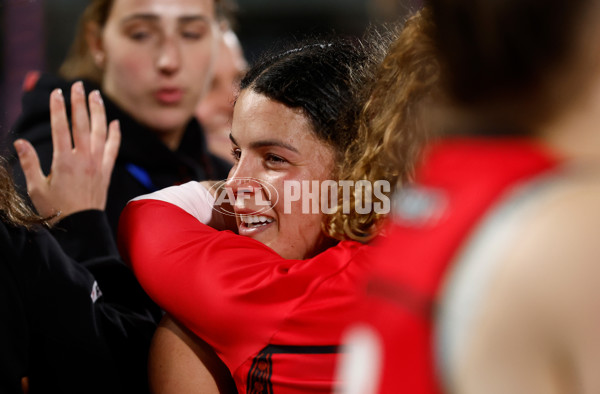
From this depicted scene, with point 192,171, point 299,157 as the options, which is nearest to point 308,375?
point 299,157

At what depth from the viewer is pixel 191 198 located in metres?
1.18

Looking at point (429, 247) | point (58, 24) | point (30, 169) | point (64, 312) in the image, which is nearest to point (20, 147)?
point (30, 169)

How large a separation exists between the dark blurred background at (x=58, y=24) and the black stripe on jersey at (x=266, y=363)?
202 cm

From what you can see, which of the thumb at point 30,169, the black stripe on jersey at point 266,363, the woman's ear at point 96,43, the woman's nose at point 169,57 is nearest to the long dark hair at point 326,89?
the black stripe on jersey at point 266,363

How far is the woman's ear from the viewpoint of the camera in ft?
6.47

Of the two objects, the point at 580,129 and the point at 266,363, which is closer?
the point at 580,129

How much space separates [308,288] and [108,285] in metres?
0.47

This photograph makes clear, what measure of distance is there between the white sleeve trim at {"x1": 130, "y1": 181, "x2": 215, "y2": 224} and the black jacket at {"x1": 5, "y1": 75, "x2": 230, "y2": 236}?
48 cm

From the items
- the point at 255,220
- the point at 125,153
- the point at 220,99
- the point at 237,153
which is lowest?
the point at 255,220

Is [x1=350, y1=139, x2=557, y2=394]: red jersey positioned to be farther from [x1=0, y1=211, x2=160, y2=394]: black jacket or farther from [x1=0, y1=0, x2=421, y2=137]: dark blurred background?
[x1=0, y1=0, x2=421, y2=137]: dark blurred background

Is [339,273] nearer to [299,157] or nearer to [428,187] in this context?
[299,157]

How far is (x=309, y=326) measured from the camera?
929 millimetres

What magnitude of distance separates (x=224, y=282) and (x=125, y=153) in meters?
0.89

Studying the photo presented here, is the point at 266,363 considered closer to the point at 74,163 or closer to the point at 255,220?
the point at 255,220
